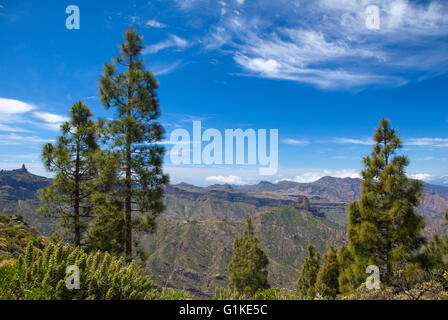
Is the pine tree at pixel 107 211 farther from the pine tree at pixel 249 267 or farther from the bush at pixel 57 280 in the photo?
the pine tree at pixel 249 267

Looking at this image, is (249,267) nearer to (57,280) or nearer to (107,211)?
(107,211)

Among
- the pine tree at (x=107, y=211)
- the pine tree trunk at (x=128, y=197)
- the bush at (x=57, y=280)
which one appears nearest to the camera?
the bush at (x=57, y=280)

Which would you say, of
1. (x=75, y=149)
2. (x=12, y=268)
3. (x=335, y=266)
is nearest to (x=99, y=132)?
(x=75, y=149)

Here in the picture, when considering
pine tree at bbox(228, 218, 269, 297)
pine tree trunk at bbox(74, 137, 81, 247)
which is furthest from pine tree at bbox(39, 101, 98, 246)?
pine tree at bbox(228, 218, 269, 297)

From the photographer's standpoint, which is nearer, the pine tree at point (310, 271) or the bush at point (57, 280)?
the bush at point (57, 280)

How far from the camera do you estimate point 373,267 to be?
1109 centimetres

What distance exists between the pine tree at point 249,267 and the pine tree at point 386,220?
2178 cm

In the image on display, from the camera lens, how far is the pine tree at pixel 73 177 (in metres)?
14.9

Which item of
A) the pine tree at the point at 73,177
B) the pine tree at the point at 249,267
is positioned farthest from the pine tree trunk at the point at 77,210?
the pine tree at the point at 249,267

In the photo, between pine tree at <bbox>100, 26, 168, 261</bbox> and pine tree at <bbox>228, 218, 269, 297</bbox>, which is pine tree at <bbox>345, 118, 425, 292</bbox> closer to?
pine tree at <bbox>100, 26, 168, 261</bbox>

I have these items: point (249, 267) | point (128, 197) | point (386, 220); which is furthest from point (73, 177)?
point (249, 267)
